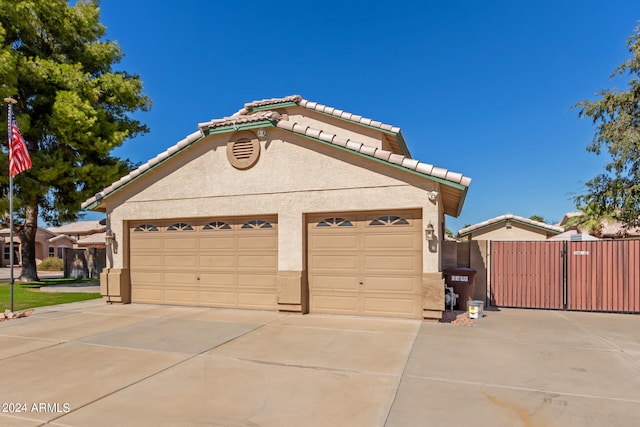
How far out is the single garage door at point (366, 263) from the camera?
9133mm

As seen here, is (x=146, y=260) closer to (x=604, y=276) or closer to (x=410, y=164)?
(x=410, y=164)

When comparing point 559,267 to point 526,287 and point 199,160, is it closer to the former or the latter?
point 526,287

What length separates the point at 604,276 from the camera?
10.4 metres

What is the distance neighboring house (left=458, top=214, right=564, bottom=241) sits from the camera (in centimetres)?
1759

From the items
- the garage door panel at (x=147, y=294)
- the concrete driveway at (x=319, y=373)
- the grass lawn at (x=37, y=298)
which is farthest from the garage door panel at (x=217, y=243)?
the grass lawn at (x=37, y=298)

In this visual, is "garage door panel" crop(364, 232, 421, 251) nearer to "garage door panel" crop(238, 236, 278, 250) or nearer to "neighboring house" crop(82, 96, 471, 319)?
"neighboring house" crop(82, 96, 471, 319)

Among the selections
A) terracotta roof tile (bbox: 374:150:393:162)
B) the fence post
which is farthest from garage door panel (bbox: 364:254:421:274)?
the fence post

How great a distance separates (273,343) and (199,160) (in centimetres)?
626

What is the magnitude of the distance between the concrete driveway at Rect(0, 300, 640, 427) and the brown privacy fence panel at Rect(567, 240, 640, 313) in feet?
5.77

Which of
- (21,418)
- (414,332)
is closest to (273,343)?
(414,332)

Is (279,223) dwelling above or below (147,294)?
above

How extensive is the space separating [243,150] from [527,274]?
30.0 feet

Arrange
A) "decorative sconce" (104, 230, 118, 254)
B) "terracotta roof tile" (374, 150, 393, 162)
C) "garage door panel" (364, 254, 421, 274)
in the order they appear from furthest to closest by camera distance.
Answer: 1. "decorative sconce" (104, 230, 118, 254)
2. "garage door panel" (364, 254, 421, 274)
3. "terracotta roof tile" (374, 150, 393, 162)

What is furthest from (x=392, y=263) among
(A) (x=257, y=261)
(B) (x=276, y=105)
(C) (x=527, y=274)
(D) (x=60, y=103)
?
(D) (x=60, y=103)
